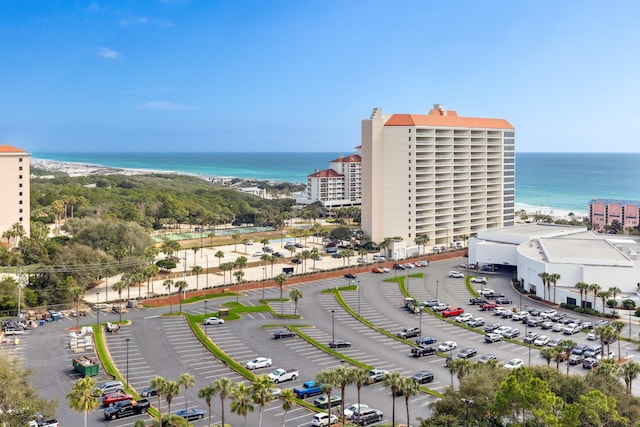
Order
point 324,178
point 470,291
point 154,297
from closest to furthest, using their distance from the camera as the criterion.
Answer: point 154,297
point 470,291
point 324,178

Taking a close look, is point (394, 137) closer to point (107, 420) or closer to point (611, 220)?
point (611, 220)

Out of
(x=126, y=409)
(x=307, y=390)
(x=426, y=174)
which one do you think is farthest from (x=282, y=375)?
(x=426, y=174)

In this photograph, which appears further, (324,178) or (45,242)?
(324,178)

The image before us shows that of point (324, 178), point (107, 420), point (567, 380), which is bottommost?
point (107, 420)

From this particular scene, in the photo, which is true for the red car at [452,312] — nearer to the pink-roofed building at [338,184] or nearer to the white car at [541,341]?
the white car at [541,341]

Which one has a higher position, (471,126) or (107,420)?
(471,126)

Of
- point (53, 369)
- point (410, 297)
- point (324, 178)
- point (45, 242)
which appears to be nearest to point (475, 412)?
point (53, 369)

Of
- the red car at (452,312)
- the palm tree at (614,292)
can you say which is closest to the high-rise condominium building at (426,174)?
the red car at (452,312)
